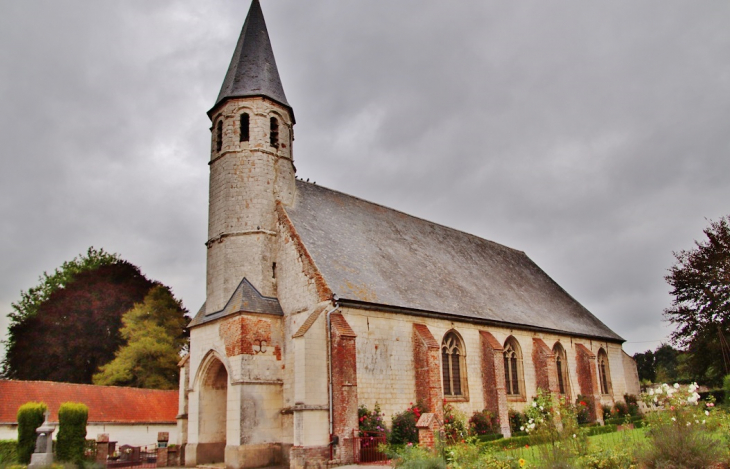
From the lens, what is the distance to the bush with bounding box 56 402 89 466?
1938cm

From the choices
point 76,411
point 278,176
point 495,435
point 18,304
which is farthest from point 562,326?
point 18,304

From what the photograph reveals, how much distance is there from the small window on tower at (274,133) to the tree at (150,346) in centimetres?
1731

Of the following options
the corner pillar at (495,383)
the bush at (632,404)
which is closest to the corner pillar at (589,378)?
the bush at (632,404)

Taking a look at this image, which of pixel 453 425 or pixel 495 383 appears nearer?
pixel 453 425

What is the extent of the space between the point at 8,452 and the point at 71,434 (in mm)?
2631

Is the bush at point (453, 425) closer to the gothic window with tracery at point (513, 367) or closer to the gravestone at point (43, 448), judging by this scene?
the gothic window with tracery at point (513, 367)

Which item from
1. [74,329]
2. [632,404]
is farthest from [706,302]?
[74,329]

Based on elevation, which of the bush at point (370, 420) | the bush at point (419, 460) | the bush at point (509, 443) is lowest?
the bush at point (509, 443)

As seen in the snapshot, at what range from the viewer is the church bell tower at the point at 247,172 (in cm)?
2141

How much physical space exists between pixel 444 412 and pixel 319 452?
567cm

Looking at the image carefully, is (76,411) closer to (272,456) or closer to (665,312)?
(272,456)

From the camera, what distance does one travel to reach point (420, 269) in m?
25.1

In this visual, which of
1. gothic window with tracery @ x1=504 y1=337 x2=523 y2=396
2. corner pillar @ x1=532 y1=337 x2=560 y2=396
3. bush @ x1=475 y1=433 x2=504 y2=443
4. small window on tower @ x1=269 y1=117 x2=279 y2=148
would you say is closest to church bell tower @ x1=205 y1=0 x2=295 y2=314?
small window on tower @ x1=269 y1=117 x2=279 y2=148

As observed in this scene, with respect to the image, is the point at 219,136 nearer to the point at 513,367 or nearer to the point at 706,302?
the point at 513,367
